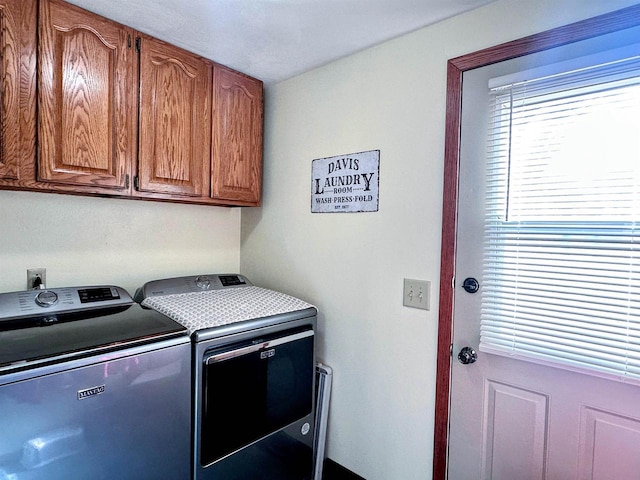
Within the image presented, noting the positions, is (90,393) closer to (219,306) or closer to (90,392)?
(90,392)

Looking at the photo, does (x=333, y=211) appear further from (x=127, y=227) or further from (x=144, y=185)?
(x=127, y=227)

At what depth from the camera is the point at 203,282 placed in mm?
2010

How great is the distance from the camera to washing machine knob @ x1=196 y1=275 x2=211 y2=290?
198 centimetres

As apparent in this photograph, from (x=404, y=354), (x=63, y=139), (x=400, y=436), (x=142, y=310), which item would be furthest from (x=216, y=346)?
(x=63, y=139)

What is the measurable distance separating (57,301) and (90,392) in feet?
1.93

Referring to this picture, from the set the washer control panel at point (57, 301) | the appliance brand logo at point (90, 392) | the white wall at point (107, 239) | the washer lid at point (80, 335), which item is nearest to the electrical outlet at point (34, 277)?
the white wall at point (107, 239)

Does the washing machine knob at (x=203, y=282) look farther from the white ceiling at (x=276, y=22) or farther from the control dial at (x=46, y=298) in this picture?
the white ceiling at (x=276, y=22)

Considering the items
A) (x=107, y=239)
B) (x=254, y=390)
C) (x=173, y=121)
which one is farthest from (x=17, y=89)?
(x=254, y=390)

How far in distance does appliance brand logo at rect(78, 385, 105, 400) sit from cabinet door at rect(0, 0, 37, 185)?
32.6 inches

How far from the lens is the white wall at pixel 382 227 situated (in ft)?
4.89

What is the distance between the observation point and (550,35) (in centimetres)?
121

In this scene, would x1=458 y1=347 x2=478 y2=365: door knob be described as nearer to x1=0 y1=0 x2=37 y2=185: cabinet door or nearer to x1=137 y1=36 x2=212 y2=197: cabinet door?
x1=137 y1=36 x2=212 y2=197: cabinet door

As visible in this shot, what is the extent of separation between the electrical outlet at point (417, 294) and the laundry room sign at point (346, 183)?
393 millimetres

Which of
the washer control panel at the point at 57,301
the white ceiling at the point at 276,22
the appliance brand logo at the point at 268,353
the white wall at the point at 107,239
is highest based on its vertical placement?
the white ceiling at the point at 276,22
